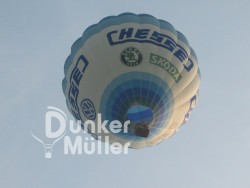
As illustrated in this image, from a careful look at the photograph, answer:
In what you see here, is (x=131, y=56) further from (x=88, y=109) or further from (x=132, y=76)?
(x=88, y=109)

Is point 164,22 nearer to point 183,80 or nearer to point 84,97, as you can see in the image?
point 183,80

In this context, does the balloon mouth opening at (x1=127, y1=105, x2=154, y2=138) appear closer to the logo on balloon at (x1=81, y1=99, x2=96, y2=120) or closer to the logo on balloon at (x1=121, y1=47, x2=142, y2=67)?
the logo on balloon at (x1=81, y1=99, x2=96, y2=120)

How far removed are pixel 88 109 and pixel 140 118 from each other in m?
1.92

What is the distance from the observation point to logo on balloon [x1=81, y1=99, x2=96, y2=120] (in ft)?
67.8

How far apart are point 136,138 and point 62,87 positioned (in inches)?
139

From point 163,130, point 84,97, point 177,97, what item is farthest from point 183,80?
point 84,97

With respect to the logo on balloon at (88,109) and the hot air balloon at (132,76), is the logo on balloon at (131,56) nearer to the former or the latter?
the hot air balloon at (132,76)

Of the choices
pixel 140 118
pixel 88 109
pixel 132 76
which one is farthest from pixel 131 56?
pixel 88 109

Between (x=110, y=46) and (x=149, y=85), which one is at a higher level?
(x=110, y=46)

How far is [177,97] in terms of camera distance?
2088 cm

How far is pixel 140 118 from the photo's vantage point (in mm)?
20328

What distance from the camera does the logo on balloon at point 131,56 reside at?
66.4ft

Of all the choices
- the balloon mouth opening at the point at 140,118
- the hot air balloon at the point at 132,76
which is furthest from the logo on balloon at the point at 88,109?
the balloon mouth opening at the point at 140,118

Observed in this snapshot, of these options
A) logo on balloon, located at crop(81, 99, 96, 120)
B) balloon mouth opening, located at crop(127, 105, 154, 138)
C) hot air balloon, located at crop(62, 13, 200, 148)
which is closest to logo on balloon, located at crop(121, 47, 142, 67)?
hot air balloon, located at crop(62, 13, 200, 148)
